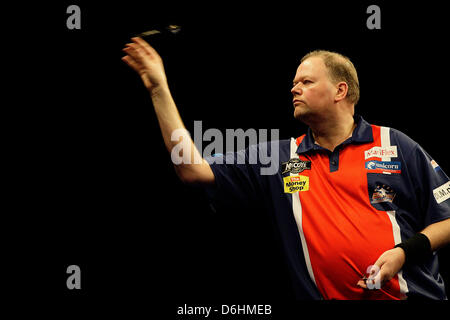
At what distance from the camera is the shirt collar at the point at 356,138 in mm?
1717

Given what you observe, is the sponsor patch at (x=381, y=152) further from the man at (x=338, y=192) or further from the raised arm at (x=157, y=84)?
the raised arm at (x=157, y=84)

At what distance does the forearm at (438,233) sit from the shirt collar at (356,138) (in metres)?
0.43

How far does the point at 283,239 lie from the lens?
5.42ft

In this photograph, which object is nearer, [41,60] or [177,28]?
[177,28]

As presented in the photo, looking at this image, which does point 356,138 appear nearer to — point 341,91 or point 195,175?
point 341,91

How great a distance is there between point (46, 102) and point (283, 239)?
1564 millimetres

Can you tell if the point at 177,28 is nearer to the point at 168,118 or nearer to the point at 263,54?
the point at 168,118

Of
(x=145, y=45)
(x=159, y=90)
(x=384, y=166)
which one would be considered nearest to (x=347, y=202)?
(x=384, y=166)

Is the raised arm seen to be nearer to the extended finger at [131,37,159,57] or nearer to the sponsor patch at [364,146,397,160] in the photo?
the extended finger at [131,37,159,57]

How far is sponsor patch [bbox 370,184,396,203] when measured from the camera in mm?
1588

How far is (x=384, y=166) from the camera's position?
64.6 inches

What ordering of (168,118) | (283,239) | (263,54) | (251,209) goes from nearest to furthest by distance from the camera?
(168,118)
(283,239)
(251,209)
(263,54)

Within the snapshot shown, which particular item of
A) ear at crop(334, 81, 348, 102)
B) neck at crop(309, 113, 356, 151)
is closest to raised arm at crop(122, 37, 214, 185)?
neck at crop(309, 113, 356, 151)

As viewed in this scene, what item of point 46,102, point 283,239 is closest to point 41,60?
point 46,102
